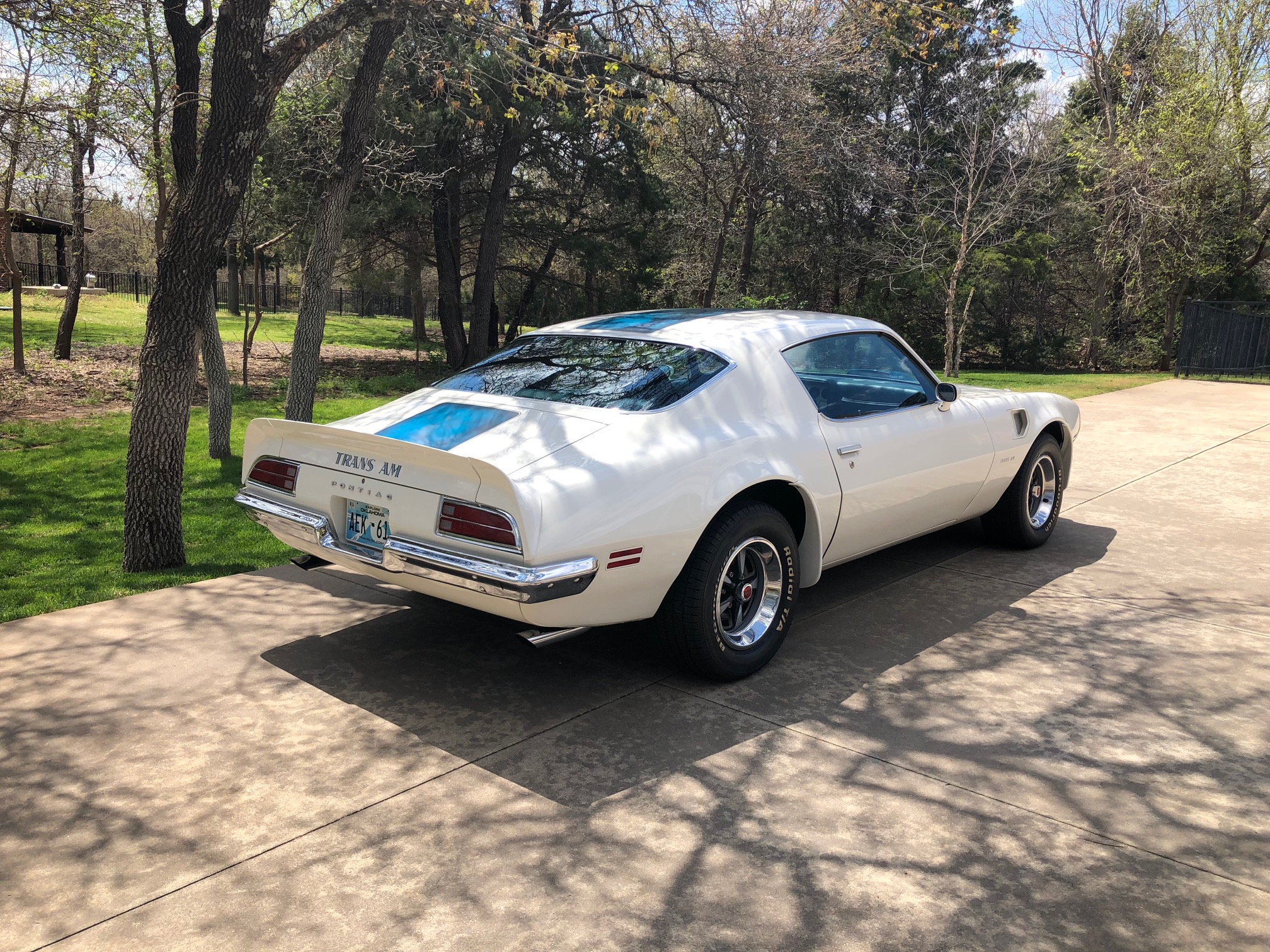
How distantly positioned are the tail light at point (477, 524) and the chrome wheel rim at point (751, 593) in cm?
108

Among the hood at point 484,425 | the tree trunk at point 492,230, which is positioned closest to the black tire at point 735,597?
the hood at point 484,425

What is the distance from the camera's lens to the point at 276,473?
174 inches

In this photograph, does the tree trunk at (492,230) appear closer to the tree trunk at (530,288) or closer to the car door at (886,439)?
the tree trunk at (530,288)

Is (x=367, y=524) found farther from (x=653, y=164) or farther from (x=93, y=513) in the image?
(x=653, y=164)

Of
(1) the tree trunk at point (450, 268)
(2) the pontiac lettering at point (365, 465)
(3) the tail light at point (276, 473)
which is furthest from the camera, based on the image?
(1) the tree trunk at point (450, 268)

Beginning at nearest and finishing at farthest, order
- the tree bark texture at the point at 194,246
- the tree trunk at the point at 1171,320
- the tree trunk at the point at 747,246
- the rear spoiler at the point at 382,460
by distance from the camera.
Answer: the rear spoiler at the point at 382,460 → the tree bark texture at the point at 194,246 → the tree trunk at the point at 1171,320 → the tree trunk at the point at 747,246

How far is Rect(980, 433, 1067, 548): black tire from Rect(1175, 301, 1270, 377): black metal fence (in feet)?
56.3

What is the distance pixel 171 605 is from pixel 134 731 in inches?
59.2

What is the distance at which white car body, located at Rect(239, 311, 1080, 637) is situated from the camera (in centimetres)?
358

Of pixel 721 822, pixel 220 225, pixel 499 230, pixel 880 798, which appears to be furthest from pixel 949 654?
pixel 499 230

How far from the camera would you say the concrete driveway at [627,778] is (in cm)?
267

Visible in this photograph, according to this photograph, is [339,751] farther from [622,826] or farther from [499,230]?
[499,230]

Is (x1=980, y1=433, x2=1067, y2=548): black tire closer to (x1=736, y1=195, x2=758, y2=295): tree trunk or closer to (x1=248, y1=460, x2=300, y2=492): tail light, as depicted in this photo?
(x1=248, y1=460, x2=300, y2=492): tail light

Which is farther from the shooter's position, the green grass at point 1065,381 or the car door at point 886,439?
the green grass at point 1065,381
